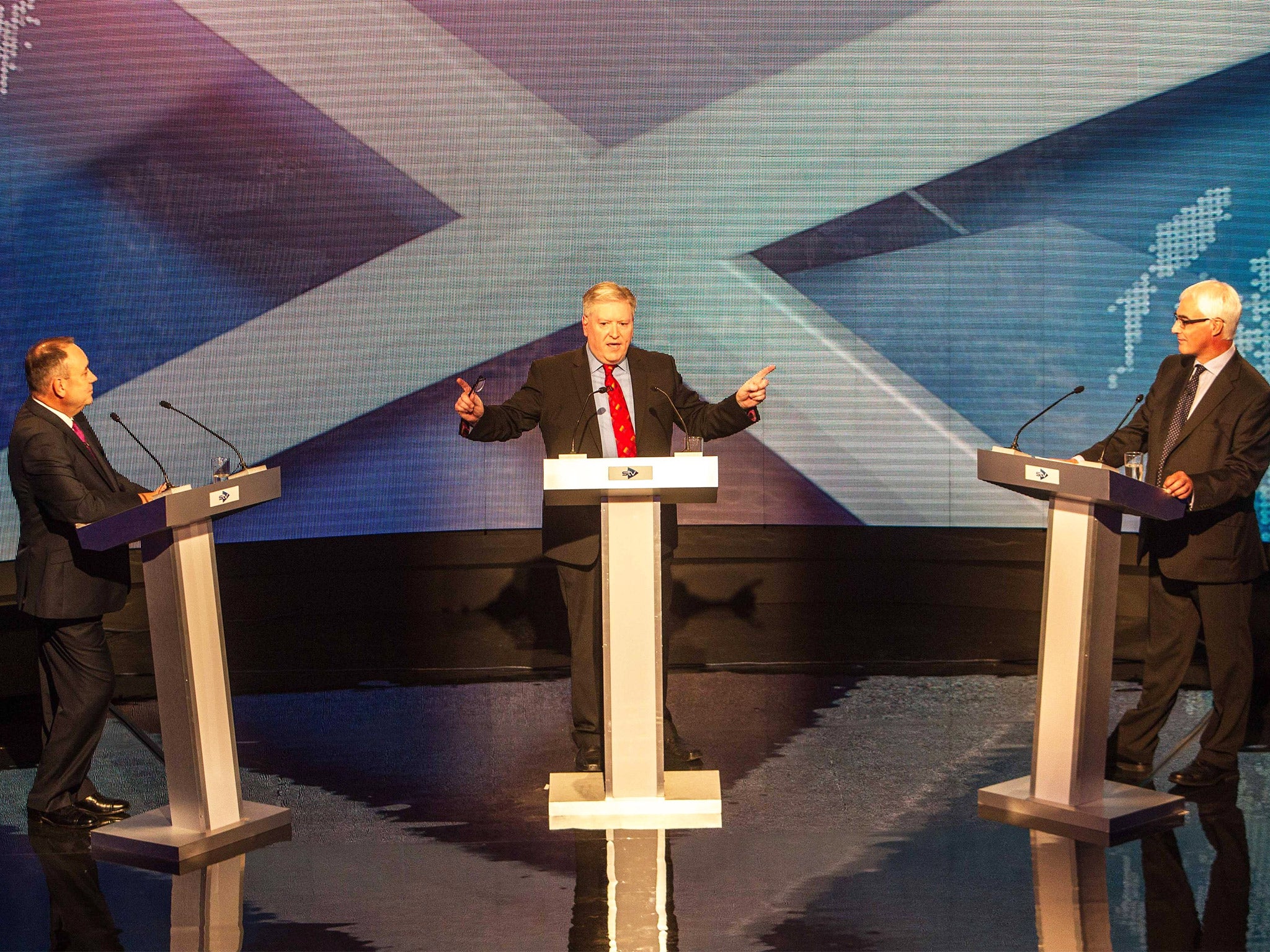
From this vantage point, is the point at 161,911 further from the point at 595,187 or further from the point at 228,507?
the point at 595,187

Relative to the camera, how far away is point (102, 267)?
21.1 ft

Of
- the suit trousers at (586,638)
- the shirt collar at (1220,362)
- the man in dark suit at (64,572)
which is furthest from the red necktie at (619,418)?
the shirt collar at (1220,362)

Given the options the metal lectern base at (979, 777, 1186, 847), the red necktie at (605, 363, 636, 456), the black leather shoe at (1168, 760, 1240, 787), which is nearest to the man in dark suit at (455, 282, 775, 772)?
the red necktie at (605, 363, 636, 456)

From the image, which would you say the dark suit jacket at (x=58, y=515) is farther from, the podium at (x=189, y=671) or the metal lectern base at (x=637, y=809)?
the metal lectern base at (x=637, y=809)

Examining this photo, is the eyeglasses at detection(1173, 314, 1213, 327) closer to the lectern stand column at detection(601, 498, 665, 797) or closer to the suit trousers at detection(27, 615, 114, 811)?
the lectern stand column at detection(601, 498, 665, 797)

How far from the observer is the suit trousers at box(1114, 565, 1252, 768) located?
12.4ft

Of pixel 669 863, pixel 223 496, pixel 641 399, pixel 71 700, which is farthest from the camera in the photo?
pixel 641 399

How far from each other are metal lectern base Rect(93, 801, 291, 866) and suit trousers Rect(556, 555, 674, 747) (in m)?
0.93

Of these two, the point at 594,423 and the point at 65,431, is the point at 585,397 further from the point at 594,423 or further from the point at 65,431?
the point at 65,431

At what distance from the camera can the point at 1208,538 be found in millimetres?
3752

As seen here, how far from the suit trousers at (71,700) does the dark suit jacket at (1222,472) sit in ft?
10.1

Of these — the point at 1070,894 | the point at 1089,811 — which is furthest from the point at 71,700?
the point at 1089,811

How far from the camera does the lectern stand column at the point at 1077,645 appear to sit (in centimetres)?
337

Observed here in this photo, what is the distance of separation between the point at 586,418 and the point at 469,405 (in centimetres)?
34
